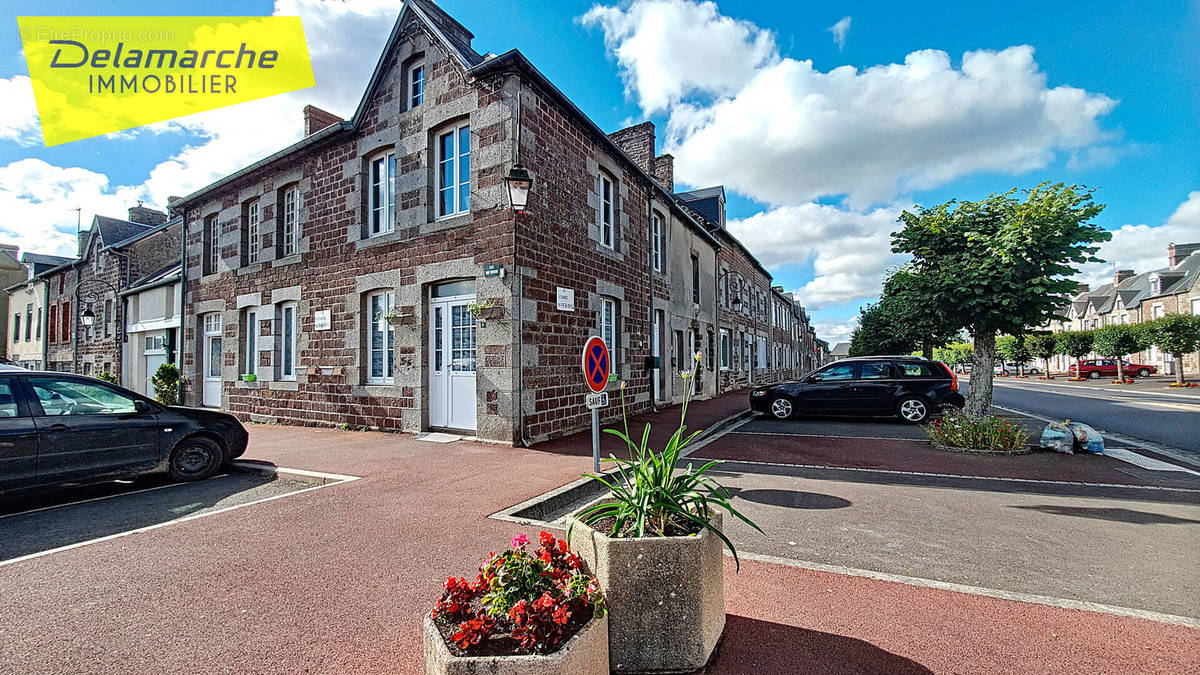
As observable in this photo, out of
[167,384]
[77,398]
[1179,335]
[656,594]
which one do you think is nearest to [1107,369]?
[1179,335]

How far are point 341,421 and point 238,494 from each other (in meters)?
4.98

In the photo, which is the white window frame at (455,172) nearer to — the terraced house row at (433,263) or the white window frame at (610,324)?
the terraced house row at (433,263)

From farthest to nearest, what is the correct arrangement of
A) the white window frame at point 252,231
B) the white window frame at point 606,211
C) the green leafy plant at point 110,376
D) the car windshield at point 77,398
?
the green leafy plant at point 110,376, the white window frame at point 252,231, the white window frame at point 606,211, the car windshield at point 77,398

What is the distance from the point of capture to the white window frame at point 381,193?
33.7 ft

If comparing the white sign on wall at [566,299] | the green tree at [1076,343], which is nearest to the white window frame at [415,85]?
the white sign on wall at [566,299]

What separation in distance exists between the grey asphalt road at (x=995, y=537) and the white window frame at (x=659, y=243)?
9172 millimetres

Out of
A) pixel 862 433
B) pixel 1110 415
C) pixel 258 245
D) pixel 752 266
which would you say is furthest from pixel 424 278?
pixel 752 266

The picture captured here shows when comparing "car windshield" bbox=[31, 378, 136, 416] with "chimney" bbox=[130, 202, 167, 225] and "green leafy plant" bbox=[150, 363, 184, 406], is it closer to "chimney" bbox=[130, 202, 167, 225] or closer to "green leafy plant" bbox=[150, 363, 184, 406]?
"green leafy plant" bbox=[150, 363, 184, 406]

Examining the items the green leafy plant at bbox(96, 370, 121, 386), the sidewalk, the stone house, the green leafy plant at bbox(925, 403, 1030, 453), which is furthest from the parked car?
the green leafy plant at bbox(96, 370, 121, 386)

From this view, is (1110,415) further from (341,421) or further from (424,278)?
(341,421)

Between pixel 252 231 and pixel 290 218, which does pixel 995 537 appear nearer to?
pixel 290 218

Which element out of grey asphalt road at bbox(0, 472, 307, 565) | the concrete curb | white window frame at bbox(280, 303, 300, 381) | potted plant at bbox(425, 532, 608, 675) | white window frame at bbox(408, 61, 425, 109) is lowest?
grey asphalt road at bbox(0, 472, 307, 565)

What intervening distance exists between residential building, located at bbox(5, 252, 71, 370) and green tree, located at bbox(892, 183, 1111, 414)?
3377cm

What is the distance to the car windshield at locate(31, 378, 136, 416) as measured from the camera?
529cm
